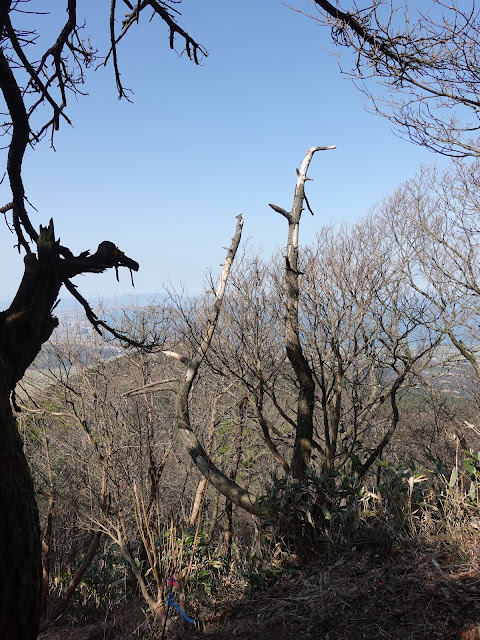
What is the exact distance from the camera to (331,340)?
6984 millimetres

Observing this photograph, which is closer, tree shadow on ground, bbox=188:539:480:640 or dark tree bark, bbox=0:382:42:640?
dark tree bark, bbox=0:382:42:640

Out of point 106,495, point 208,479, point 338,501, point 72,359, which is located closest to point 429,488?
point 338,501

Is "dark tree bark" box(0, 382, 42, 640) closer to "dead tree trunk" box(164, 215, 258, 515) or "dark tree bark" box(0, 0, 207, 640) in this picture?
"dark tree bark" box(0, 0, 207, 640)

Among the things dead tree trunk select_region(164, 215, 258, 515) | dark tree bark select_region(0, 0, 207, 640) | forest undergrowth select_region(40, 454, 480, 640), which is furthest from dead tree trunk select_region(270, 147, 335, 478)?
dark tree bark select_region(0, 0, 207, 640)

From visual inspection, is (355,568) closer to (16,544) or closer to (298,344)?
(16,544)

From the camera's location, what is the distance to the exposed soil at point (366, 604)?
260 centimetres

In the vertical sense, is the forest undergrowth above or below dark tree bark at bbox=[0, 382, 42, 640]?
below

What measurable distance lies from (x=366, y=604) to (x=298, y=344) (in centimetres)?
325

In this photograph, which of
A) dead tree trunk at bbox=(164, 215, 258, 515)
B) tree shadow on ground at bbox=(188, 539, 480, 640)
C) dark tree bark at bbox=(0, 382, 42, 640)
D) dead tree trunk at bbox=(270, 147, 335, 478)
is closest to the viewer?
dark tree bark at bbox=(0, 382, 42, 640)

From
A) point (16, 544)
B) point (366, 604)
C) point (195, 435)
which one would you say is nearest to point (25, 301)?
point (16, 544)

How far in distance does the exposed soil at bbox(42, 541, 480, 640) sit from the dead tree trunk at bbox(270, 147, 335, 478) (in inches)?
64.3

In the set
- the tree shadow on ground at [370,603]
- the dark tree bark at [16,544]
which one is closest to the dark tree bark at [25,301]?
the dark tree bark at [16,544]

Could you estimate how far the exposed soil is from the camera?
2.60 m

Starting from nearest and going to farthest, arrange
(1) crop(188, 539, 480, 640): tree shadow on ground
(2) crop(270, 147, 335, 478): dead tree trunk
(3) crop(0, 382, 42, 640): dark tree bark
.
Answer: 1. (3) crop(0, 382, 42, 640): dark tree bark
2. (1) crop(188, 539, 480, 640): tree shadow on ground
3. (2) crop(270, 147, 335, 478): dead tree trunk
